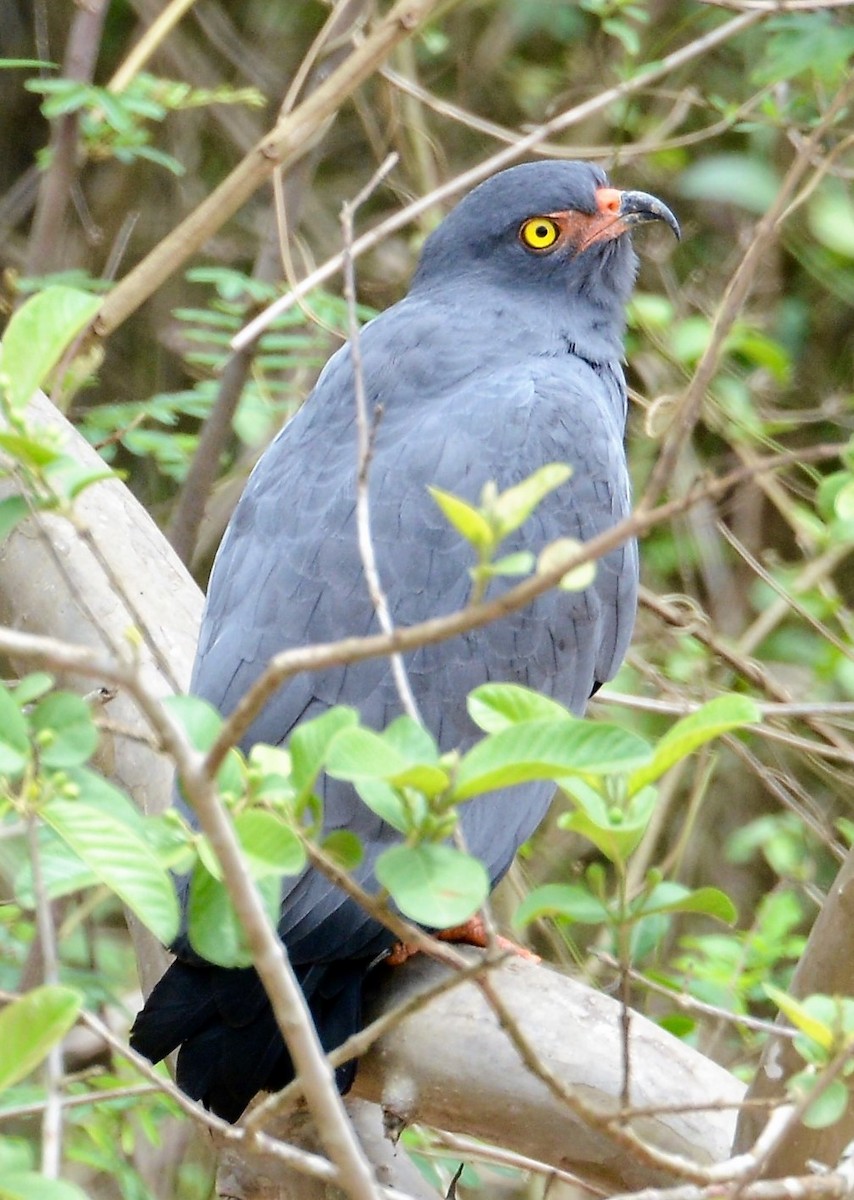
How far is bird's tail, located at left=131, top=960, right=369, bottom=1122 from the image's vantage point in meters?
2.19

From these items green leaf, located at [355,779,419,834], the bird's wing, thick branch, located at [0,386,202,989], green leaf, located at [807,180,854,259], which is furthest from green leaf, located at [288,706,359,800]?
green leaf, located at [807,180,854,259]

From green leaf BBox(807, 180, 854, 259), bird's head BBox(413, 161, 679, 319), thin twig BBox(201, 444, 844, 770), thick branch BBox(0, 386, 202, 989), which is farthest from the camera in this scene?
green leaf BBox(807, 180, 854, 259)

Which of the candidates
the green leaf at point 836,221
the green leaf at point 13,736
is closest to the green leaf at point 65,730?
the green leaf at point 13,736

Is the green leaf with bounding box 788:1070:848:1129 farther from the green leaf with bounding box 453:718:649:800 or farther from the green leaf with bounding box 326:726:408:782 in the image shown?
the green leaf with bounding box 326:726:408:782

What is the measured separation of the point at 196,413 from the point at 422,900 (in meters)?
2.76

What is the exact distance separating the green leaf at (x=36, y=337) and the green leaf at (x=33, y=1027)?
21.2 inches

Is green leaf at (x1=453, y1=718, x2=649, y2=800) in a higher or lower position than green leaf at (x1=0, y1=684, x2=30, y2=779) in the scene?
higher

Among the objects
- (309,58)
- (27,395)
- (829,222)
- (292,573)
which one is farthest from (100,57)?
(27,395)

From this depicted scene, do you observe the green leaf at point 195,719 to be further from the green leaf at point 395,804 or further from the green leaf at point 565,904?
the green leaf at point 565,904

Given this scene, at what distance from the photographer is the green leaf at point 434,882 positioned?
120 cm

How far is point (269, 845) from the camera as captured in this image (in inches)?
48.6

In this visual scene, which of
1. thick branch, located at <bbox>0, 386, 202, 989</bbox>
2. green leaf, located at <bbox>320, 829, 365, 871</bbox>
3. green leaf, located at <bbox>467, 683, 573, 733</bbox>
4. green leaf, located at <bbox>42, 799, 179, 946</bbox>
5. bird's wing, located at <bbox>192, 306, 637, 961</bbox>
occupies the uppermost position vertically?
green leaf, located at <bbox>467, 683, 573, 733</bbox>

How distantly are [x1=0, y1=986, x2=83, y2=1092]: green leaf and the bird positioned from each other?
1.04 metres

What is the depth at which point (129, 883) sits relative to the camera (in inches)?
47.9
